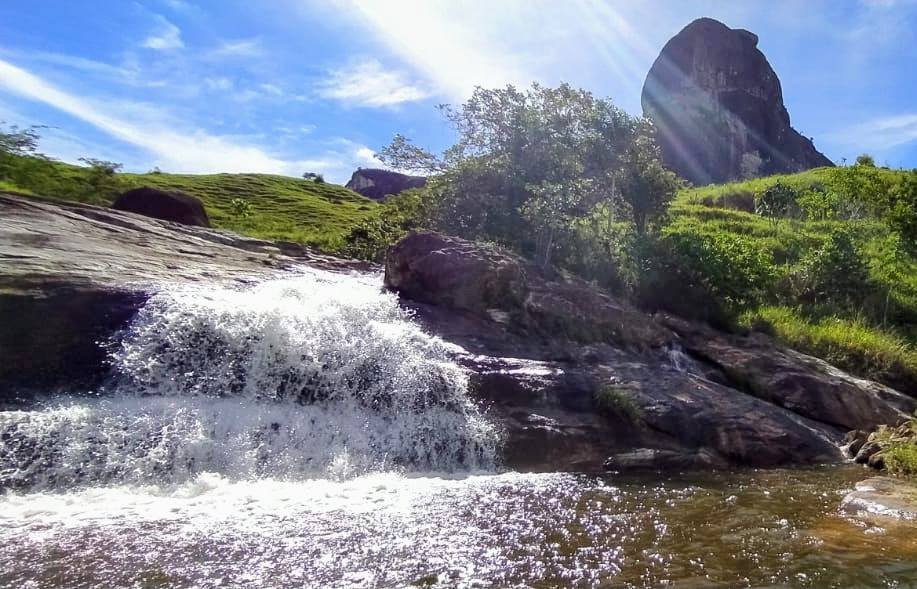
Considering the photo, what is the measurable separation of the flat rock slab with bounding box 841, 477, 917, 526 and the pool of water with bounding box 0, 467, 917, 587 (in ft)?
0.94

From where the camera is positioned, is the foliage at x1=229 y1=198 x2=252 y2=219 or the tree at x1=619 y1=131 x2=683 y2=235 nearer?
the tree at x1=619 y1=131 x2=683 y2=235

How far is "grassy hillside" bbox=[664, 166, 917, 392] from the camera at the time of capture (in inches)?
783

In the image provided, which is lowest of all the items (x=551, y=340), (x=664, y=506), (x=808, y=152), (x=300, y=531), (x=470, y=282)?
(x=300, y=531)

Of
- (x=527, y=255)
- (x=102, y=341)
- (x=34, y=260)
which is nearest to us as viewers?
(x=102, y=341)

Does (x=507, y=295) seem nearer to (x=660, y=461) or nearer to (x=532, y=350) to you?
(x=532, y=350)

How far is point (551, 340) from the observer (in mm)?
16312

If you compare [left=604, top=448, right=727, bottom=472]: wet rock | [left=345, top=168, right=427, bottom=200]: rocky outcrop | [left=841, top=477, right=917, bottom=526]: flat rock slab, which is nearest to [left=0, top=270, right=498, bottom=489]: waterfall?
[left=604, top=448, right=727, bottom=472]: wet rock

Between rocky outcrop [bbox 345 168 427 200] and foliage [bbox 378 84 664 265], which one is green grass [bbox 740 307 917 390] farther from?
rocky outcrop [bbox 345 168 427 200]

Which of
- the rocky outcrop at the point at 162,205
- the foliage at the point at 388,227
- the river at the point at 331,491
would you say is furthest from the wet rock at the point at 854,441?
the rocky outcrop at the point at 162,205

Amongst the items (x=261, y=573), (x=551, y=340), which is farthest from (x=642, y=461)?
(x=261, y=573)

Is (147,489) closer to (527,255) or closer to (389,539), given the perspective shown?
(389,539)

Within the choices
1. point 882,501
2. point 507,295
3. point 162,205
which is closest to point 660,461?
point 882,501

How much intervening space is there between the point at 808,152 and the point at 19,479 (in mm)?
108029

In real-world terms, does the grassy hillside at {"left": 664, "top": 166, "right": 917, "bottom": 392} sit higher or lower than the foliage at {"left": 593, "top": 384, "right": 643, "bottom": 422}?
higher
